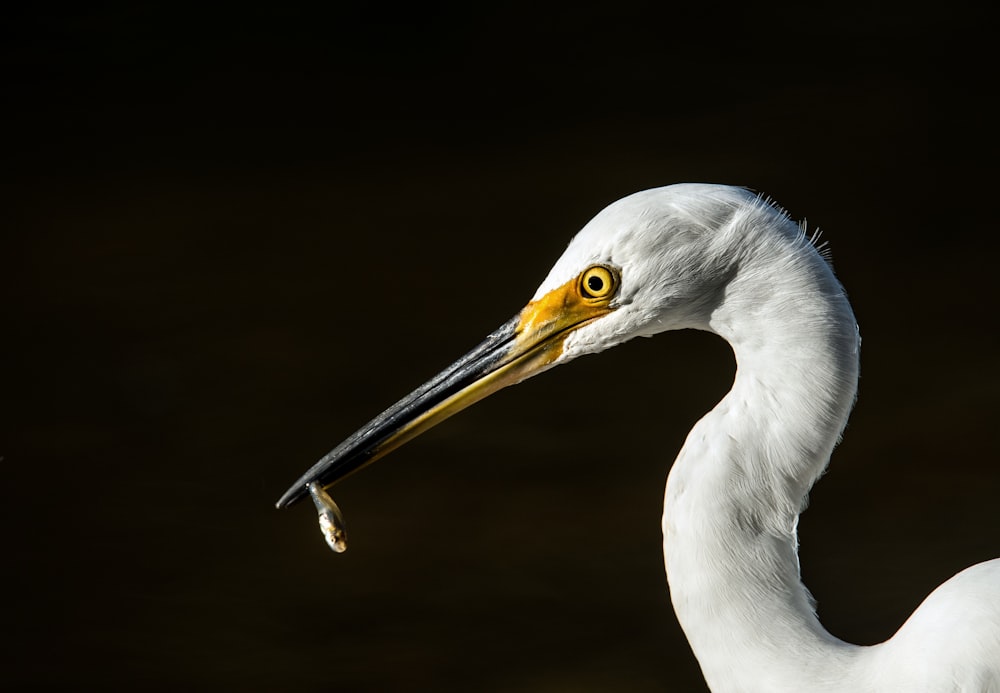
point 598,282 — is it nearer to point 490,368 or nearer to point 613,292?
point 613,292

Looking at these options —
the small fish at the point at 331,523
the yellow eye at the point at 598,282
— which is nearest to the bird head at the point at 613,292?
the yellow eye at the point at 598,282

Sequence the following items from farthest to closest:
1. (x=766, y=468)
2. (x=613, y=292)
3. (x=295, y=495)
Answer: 1. (x=295, y=495)
2. (x=613, y=292)
3. (x=766, y=468)

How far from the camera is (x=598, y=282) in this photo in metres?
1.71

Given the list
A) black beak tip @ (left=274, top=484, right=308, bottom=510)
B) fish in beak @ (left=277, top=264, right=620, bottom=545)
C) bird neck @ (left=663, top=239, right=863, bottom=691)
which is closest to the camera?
bird neck @ (left=663, top=239, right=863, bottom=691)

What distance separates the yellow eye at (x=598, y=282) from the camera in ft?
5.56

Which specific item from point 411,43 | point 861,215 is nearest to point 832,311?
point 861,215

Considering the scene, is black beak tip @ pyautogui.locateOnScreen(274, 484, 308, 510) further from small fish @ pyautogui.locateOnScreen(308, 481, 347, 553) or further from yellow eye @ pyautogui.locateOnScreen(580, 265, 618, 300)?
yellow eye @ pyautogui.locateOnScreen(580, 265, 618, 300)

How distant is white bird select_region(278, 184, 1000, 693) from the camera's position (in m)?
1.60

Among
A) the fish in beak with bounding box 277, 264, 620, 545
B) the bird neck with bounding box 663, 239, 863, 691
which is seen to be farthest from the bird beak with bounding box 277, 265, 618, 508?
the bird neck with bounding box 663, 239, 863, 691

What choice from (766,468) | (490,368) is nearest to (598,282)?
A: (490,368)

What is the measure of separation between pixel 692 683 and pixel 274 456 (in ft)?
4.26

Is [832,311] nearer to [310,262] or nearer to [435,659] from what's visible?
[435,659]

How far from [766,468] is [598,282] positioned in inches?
12.1

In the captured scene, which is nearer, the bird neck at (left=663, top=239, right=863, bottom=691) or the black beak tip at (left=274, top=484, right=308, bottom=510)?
the bird neck at (left=663, top=239, right=863, bottom=691)
